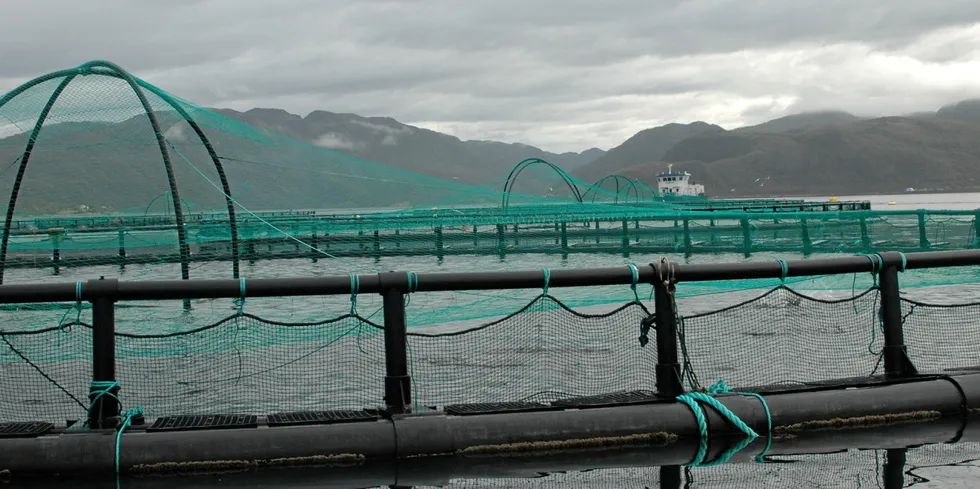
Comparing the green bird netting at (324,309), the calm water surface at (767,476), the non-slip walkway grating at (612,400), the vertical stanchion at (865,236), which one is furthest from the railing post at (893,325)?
the vertical stanchion at (865,236)

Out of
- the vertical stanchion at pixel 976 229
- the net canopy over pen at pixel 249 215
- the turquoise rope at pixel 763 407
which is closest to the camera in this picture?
the turquoise rope at pixel 763 407

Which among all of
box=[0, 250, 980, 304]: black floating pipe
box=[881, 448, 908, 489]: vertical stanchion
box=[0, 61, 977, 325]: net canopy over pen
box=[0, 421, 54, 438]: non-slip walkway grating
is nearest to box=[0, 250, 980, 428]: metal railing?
box=[0, 250, 980, 304]: black floating pipe

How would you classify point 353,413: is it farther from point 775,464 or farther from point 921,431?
point 921,431

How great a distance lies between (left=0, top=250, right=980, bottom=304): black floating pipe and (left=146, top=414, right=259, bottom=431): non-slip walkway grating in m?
→ 0.83

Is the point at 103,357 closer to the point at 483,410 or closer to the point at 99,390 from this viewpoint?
the point at 99,390

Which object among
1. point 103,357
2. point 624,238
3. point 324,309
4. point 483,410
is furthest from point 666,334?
point 624,238

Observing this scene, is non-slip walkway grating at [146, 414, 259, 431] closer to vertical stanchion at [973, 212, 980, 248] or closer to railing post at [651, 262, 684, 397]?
railing post at [651, 262, 684, 397]

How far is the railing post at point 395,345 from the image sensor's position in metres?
6.73

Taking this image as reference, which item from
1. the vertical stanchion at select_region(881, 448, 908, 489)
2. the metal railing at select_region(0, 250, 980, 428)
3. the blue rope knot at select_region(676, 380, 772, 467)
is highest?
the metal railing at select_region(0, 250, 980, 428)

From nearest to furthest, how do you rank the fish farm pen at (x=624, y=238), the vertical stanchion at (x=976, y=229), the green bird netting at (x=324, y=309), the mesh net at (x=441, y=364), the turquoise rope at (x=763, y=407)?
the turquoise rope at (x=763, y=407)
the mesh net at (x=441, y=364)
the green bird netting at (x=324, y=309)
the vertical stanchion at (x=976, y=229)
the fish farm pen at (x=624, y=238)

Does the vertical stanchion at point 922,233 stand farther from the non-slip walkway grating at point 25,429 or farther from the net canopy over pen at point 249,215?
the non-slip walkway grating at point 25,429

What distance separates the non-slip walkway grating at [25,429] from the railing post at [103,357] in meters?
0.28

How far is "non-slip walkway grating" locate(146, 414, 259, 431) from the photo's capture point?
6.44 metres

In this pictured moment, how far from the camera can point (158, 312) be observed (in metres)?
24.8
